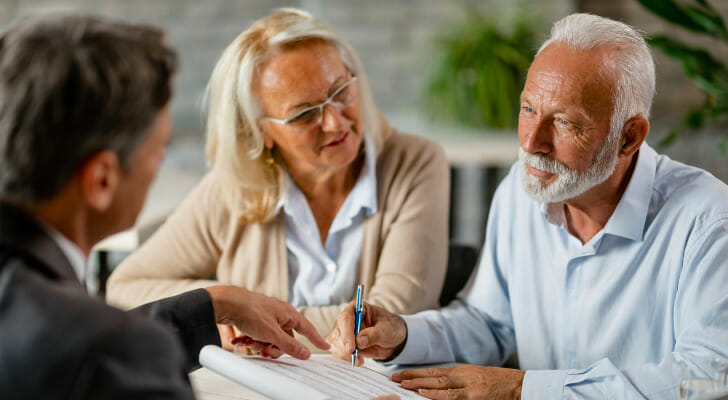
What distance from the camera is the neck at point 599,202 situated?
1.48 metres

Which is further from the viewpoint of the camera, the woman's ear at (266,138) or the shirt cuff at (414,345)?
the woman's ear at (266,138)

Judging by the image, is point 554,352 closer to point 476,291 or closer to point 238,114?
point 476,291

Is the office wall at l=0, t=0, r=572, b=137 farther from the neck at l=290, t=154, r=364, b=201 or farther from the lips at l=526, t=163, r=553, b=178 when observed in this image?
the lips at l=526, t=163, r=553, b=178

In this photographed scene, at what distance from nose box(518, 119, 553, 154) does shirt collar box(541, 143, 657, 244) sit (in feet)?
0.57

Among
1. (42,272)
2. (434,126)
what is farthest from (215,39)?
(42,272)

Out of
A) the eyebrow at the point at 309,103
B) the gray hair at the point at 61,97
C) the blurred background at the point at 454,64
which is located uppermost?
the gray hair at the point at 61,97

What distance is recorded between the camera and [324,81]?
1905 millimetres

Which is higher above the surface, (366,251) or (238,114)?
(238,114)

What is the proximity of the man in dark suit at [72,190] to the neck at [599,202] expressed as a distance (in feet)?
3.01

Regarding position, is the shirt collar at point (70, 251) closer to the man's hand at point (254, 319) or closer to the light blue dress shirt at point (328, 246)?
the man's hand at point (254, 319)

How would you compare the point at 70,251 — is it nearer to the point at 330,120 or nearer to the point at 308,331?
the point at 308,331

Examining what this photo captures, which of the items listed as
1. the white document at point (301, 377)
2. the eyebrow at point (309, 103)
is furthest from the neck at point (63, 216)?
the eyebrow at point (309, 103)

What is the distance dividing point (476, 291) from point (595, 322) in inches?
12.0

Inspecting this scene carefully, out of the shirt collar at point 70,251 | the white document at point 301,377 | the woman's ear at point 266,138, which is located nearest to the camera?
the shirt collar at point 70,251
